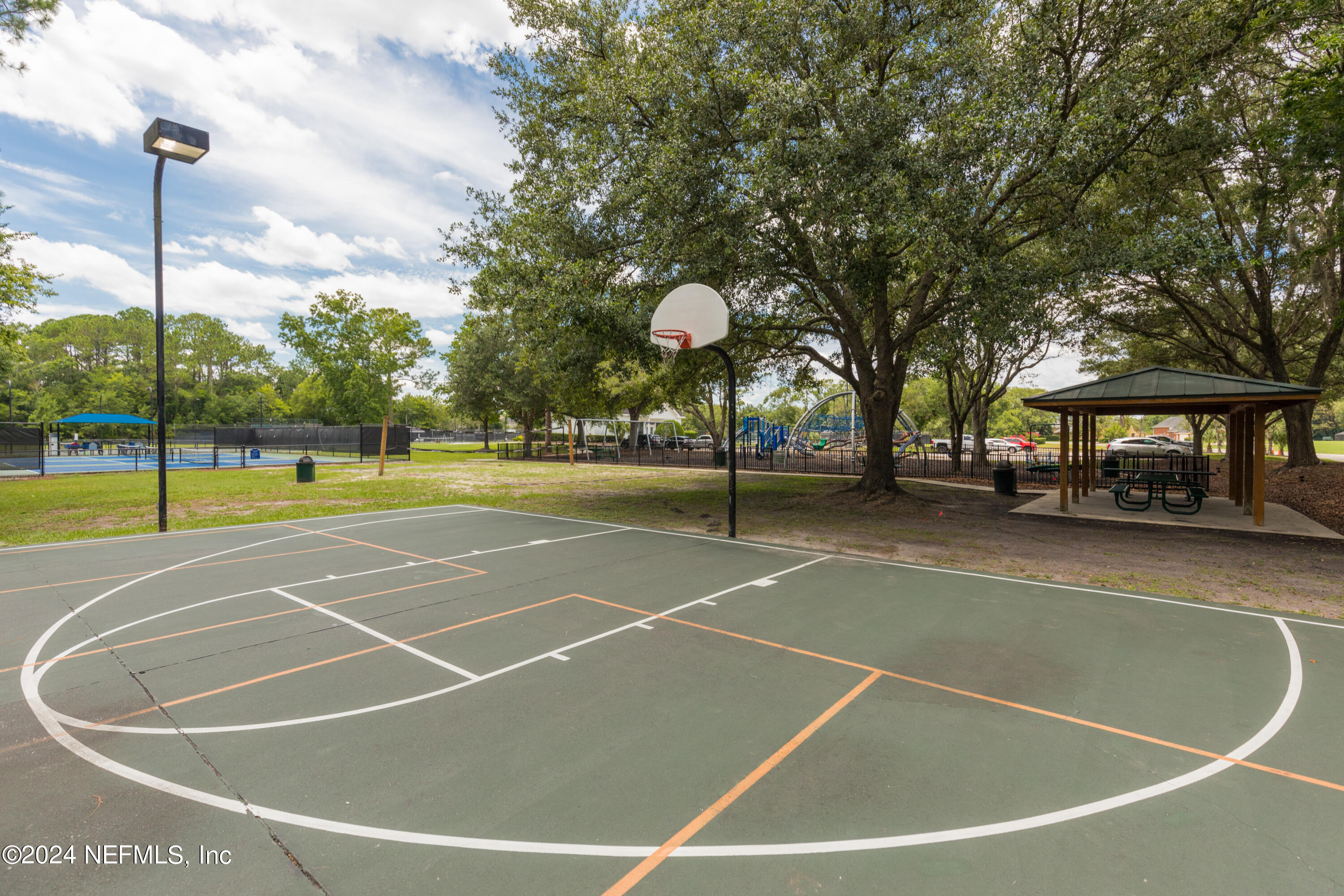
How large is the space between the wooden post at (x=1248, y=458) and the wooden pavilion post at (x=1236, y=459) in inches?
8.4

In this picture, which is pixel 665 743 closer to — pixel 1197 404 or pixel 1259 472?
pixel 1259 472

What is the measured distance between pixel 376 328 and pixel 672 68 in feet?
143

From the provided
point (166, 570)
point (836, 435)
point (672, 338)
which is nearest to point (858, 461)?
point (836, 435)

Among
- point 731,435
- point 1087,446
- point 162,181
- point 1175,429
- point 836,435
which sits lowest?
point 1087,446

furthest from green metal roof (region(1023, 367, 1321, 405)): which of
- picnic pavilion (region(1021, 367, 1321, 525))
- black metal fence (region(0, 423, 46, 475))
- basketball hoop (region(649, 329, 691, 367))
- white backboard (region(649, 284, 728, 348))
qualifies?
black metal fence (region(0, 423, 46, 475))

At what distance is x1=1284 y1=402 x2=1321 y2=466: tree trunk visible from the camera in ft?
69.2

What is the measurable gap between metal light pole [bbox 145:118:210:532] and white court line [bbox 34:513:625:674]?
9.30ft

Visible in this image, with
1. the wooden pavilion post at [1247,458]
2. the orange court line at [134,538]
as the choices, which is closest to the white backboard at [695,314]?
the orange court line at [134,538]

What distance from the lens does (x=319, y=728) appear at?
389 centimetres

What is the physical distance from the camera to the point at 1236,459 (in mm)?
15320

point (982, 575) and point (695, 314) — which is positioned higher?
point (695, 314)

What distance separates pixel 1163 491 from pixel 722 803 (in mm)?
16740

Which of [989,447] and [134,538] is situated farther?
[989,447]

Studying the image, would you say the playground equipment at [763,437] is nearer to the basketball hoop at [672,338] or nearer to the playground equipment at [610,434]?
the playground equipment at [610,434]
